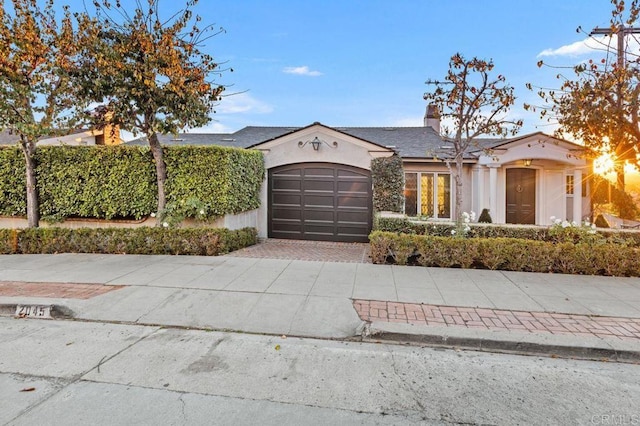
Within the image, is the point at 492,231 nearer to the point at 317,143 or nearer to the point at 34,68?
the point at 317,143

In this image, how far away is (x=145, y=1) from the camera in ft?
24.8

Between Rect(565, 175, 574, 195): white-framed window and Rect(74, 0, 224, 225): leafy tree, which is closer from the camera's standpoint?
Rect(74, 0, 224, 225): leafy tree

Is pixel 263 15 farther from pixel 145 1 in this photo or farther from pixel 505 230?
pixel 505 230

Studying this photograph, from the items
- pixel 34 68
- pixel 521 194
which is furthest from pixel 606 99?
pixel 34 68

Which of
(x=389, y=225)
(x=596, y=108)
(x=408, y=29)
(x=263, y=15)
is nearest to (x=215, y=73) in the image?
(x=263, y=15)

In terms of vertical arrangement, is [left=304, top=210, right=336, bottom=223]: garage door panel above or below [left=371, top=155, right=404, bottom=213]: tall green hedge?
below

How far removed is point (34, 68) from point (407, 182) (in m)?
11.1

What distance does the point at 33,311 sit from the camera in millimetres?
4652

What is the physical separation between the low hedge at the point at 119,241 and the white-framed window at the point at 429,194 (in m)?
6.87

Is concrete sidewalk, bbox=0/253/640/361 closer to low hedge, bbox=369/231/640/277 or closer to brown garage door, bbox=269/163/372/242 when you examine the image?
low hedge, bbox=369/231/640/277

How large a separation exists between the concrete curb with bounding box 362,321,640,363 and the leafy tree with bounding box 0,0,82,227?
893cm

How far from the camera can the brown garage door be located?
11.2 meters

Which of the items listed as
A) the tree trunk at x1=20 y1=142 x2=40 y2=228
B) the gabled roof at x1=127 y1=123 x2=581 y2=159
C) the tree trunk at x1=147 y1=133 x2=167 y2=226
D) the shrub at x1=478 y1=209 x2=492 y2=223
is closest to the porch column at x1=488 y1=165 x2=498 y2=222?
the shrub at x1=478 y1=209 x2=492 y2=223

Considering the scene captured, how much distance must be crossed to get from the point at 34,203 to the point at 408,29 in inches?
485
